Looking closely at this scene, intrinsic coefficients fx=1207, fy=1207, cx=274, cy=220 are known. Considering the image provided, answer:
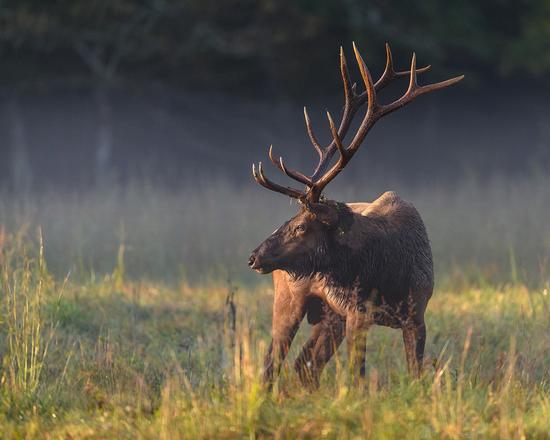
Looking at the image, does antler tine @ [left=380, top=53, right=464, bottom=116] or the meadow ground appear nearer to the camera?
the meadow ground

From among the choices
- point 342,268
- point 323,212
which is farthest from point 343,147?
point 342,268

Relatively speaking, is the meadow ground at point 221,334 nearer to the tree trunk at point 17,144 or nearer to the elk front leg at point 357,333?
the elk front leg at point 357,333

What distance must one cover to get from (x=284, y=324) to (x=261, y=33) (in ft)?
51.6

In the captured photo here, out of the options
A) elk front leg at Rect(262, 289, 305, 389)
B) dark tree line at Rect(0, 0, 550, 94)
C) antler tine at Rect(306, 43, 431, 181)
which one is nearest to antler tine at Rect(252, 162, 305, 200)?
antler tine at Rect(306, 43, 431, 181)

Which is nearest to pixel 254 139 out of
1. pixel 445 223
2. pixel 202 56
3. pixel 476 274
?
pixel 202 56

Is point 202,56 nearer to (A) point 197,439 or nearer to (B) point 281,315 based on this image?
(B) point 281,315

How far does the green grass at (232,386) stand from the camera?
5.14 m

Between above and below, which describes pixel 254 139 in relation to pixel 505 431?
above

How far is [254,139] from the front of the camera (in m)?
25.9

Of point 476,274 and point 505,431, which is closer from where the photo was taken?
point 505,431

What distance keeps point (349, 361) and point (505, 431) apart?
3.95 feet

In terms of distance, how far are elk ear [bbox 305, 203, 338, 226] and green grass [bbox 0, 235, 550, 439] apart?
0.66m

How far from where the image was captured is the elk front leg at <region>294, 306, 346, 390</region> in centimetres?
644

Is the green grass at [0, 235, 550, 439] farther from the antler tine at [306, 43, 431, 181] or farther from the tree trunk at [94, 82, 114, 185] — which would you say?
the tree trunk at [94, 82, 114, 185]
